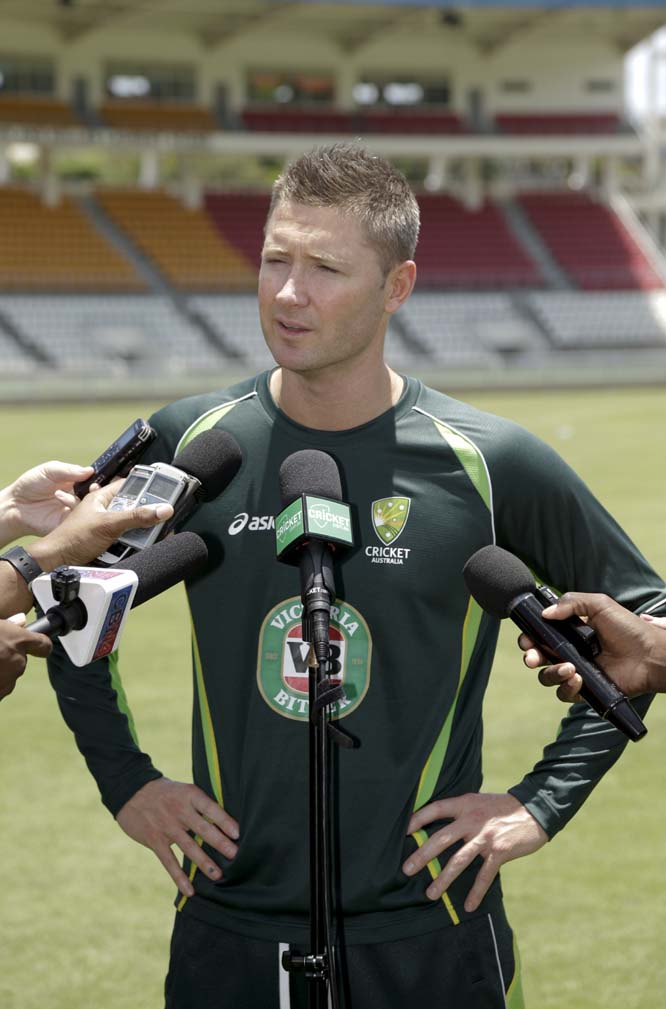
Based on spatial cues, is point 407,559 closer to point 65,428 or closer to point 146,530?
point 146,530

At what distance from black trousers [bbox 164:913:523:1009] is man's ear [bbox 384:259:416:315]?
125 centimetres

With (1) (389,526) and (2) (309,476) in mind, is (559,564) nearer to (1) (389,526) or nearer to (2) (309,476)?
(1) (389,526)

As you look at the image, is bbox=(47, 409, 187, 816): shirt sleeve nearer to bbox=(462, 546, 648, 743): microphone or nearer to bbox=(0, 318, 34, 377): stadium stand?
bbox=(462, 546, 648, 743): microphone

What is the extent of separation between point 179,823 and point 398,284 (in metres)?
1.19

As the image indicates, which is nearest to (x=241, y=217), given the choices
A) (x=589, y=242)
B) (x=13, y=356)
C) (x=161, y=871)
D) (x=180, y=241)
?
(x=180, y=241)

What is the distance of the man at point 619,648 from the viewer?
90.4 inches

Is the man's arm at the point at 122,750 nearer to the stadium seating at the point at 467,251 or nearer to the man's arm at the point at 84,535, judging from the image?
A: the man's arm at the point at 84,535

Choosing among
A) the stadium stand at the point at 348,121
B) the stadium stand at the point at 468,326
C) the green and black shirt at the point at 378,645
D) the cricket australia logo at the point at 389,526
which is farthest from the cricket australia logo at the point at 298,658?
the stadium stand at the point at 348,121

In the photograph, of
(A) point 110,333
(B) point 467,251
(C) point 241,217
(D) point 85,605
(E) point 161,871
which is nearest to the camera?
(D) point 85,605

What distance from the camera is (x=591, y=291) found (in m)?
42.4

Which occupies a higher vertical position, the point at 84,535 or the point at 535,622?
the point at 84,535

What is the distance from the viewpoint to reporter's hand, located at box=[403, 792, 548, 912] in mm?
2623

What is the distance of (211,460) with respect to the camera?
104 inches

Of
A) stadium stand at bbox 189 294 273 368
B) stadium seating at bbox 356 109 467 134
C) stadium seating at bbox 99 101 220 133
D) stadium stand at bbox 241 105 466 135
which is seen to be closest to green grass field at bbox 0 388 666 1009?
stadium stand at bbox 189 294 273 368
